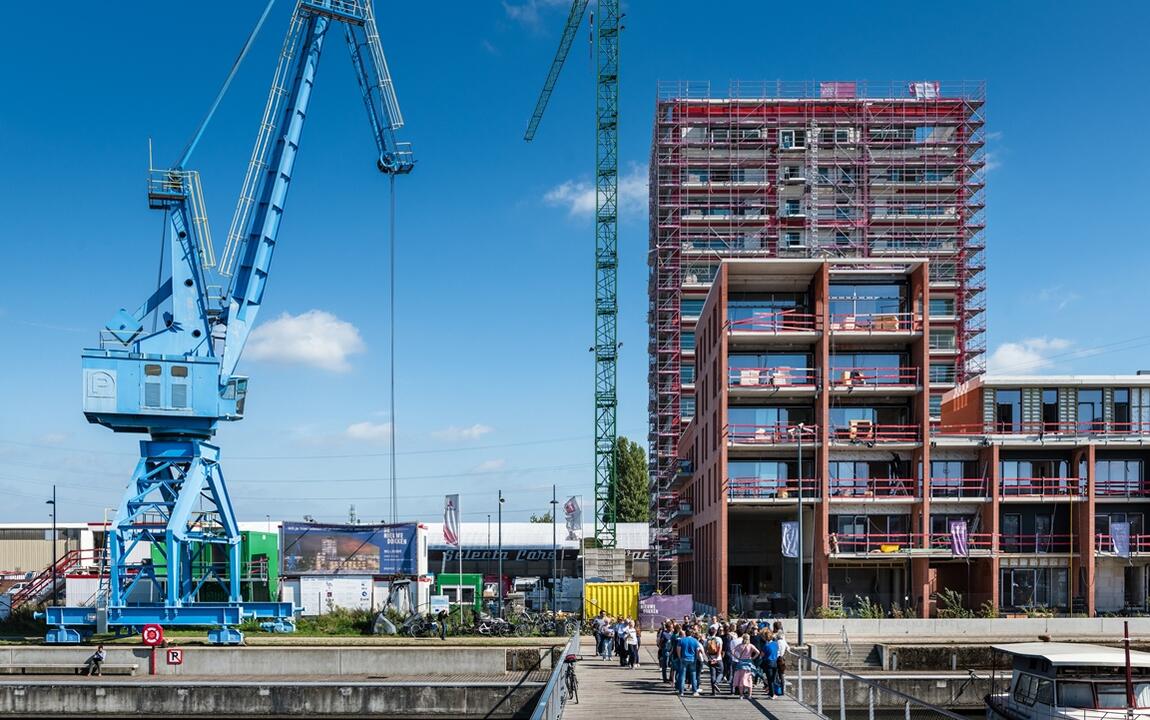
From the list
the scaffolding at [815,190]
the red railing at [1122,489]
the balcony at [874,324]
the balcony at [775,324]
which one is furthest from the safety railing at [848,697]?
the scaffolding at [815,190]

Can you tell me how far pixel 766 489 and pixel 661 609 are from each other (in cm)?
780

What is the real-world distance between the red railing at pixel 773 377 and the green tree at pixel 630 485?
61.7m

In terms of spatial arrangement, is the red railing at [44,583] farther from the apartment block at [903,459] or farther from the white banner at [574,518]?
the apartment block at [903,459]

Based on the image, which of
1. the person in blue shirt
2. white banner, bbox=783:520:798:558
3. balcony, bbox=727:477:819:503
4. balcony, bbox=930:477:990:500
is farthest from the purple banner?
the person in blue shirt

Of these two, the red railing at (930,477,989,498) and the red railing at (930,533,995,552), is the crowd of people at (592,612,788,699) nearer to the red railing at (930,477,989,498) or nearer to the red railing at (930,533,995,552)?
the red railing at (930,533,995,552)

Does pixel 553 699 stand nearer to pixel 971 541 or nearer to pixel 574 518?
pixel 971 541

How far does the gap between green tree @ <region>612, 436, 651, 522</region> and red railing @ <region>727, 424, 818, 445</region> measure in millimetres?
61669

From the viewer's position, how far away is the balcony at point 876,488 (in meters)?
52.0

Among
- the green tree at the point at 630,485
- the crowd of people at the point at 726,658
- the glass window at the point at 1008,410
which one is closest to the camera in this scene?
the crowd of people at the point at 726,658

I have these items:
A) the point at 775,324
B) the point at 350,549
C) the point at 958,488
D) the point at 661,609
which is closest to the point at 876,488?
the point at 958,488

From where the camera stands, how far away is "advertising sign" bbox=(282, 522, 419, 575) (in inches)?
2008

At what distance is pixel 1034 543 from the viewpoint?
52.8 m

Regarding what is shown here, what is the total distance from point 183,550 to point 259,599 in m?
6.61

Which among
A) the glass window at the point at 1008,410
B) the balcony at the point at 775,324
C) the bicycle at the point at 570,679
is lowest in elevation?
the bicycle at the point at 570,679
